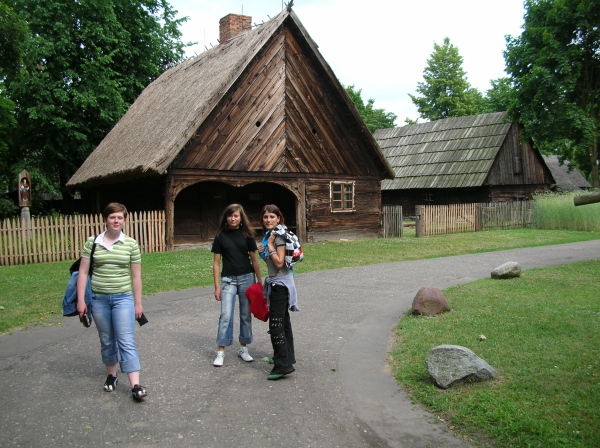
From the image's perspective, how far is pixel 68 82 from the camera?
2919 centimetres

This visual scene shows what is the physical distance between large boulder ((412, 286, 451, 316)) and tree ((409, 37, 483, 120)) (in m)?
51.0

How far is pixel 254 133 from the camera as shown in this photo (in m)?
21.4

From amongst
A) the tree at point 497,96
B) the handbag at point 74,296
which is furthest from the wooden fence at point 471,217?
the tree at point 497,96

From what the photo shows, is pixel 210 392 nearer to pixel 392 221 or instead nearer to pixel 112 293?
pixel 112 293

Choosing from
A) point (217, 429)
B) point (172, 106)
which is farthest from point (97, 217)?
point (217, 429)

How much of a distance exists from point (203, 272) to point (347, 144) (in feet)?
38.9

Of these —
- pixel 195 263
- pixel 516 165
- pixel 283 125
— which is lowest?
pixel 195 263

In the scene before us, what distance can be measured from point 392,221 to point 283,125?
24.2ft

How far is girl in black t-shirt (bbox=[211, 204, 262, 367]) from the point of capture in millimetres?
6543

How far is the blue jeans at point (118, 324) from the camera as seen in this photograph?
18.2ft

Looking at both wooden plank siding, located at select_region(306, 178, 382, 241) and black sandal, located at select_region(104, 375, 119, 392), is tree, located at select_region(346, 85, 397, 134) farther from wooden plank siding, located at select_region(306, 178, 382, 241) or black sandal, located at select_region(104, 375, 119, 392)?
black sandal, located at select_region(104, 375, 119, 392)

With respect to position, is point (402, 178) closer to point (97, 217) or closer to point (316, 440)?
point (97, 217)

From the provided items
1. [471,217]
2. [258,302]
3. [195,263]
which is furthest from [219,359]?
[471,217]

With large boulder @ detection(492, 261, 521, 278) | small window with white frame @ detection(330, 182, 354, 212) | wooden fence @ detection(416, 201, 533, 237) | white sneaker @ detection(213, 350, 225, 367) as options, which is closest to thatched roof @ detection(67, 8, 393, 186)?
small window with white frame @ detection(330, 182, 354, 212)
